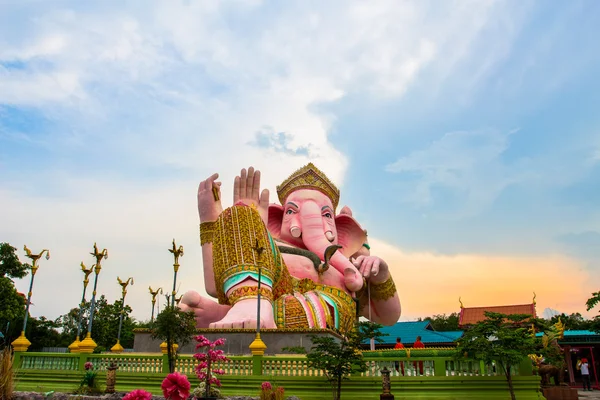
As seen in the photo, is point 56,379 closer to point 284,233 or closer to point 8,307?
point 284,233

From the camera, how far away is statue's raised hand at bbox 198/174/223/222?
17234 mm

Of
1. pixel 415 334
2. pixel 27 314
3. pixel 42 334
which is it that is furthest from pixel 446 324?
pixel 27 314

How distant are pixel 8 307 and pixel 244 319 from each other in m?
19.1

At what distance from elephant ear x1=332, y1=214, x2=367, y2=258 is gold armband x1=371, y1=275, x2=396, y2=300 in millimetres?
2174

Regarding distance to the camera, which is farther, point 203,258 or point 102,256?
point 203,258

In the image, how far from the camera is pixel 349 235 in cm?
2142

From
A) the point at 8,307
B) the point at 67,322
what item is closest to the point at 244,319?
the point at 8,307

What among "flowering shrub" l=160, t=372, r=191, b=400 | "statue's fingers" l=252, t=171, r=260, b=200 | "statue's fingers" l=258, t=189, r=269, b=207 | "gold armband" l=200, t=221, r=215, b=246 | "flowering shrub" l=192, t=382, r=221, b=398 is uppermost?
"statue's fingers" l=252, t=171, r=260, b=200

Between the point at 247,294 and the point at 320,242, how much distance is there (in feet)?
14.7

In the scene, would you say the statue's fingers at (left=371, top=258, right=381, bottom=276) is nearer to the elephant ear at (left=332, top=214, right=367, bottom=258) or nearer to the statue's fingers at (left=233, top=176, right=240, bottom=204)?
the elephant ear at (left=332, top=214, right=367, bottom=258)

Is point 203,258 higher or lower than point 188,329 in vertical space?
higher

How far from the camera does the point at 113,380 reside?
34.6 ft

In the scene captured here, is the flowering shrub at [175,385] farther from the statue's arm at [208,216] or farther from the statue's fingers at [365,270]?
the statue's fingers at [365,270]

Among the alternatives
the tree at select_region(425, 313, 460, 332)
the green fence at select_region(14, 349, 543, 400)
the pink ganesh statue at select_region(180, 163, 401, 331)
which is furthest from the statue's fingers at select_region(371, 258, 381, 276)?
the tree at select_region(425, 313, 460, 332)
